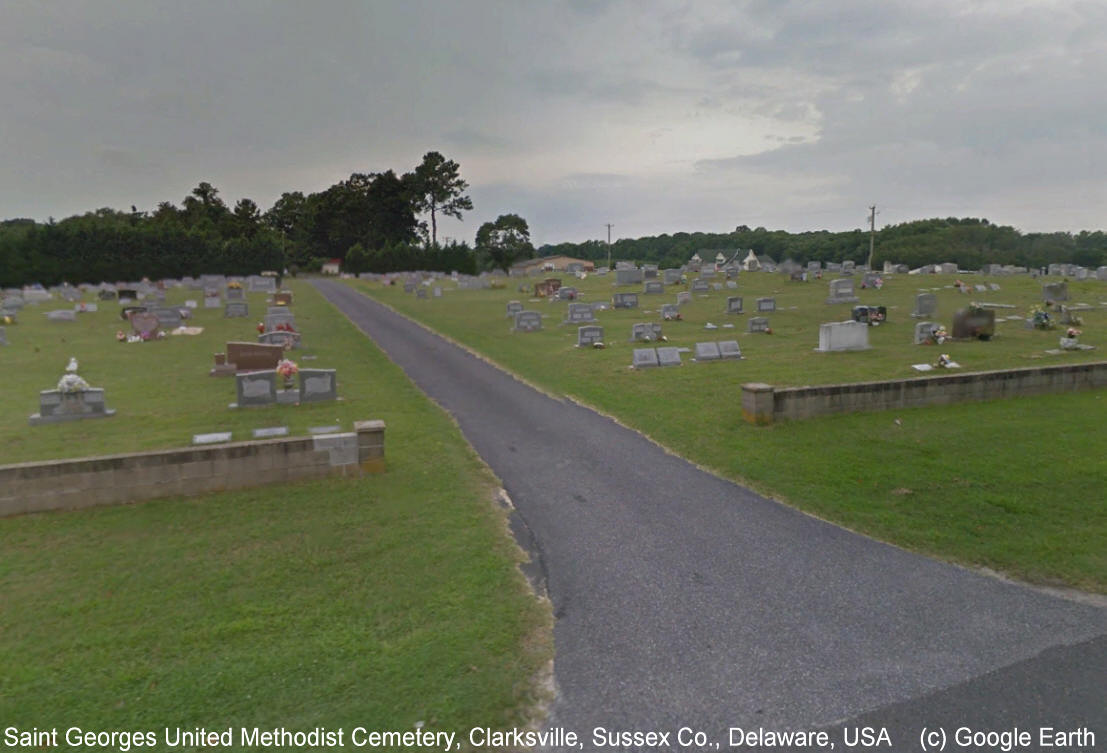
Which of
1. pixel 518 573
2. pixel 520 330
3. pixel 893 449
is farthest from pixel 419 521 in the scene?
pixel 520 330

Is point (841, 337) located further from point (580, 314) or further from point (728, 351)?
point (580, 314)

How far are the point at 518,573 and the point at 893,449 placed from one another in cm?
654

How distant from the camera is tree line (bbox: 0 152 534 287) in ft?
182

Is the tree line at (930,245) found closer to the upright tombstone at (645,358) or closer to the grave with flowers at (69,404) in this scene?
the upright tombstone at (645,358)

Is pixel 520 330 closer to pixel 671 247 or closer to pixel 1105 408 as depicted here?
pixel 1105 408

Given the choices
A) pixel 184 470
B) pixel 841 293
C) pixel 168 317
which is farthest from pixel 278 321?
pixel 841 293

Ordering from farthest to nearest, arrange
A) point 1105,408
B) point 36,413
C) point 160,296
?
point 160,296 < point 36,413 < point 1105,408

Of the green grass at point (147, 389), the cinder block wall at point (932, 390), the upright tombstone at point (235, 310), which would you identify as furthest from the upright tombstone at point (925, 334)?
the upright tombstone at point (235, 310)

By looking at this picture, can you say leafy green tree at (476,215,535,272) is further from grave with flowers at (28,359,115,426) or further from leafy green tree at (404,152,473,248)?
grave with flowers at (28,359,115,426)

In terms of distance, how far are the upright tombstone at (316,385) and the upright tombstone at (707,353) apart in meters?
9.62

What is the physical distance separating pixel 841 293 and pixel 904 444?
2541 centimetres

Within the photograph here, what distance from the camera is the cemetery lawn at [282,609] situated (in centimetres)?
414

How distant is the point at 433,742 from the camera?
376 cm

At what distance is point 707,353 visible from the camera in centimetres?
1709
